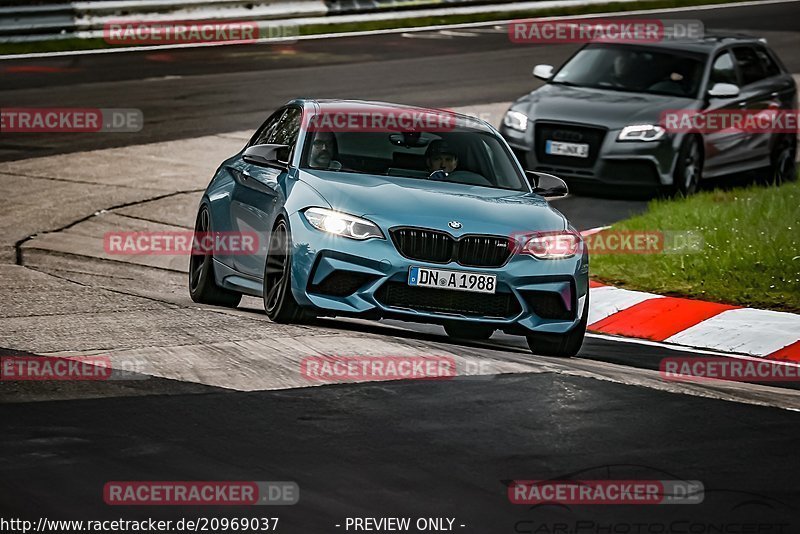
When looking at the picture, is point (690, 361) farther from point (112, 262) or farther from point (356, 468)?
point (112, 262)

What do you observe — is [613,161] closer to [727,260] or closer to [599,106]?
[599,106]

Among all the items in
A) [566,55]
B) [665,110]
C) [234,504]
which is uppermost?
[234,504]

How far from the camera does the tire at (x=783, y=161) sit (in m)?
19.3

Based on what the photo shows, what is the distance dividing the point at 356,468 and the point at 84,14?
71.9 feet

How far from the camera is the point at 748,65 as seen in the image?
19422 mm

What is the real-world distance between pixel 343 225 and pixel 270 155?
133cm

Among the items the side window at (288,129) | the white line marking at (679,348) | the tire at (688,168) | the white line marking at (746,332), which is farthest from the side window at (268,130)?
the tire at (688,168)

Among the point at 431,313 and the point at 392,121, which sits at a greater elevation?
the point at 392,121

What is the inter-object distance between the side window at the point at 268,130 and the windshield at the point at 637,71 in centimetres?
693

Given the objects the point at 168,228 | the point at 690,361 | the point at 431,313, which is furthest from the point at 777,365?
the point at 168,228

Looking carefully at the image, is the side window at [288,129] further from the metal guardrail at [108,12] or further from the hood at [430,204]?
the metal guardrail at [108,12]

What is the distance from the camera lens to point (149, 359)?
912 centimetres

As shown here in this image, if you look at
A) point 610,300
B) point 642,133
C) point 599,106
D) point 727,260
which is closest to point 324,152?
point 610,300

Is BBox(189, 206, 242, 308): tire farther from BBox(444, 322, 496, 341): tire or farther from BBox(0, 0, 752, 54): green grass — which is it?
BBox(0, 0, 752, 54): green grass
